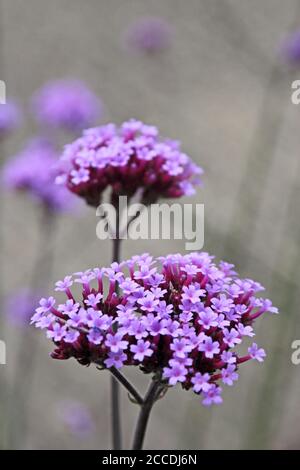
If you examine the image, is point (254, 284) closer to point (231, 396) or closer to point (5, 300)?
point (5, 300)

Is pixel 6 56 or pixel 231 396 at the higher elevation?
pixel 6 56

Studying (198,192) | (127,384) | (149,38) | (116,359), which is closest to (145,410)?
(127,384)

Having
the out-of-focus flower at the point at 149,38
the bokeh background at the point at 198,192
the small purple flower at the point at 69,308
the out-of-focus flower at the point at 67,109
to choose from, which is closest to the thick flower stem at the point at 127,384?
the small purple flower at the point at 69,308

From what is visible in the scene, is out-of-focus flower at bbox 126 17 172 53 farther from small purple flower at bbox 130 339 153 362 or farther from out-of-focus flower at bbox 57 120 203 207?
small purple flower at bbox 130 339 153 362

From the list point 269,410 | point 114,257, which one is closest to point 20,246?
point 269,410

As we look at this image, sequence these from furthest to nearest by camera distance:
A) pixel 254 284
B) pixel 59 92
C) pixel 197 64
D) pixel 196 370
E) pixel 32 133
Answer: pixel 197 64
pixel 32 133
pixel 59 92
pixel 254 284
pixel 196 370

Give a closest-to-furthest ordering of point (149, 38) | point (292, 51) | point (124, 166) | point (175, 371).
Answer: point (175, 371), point (124, 166), point (292, 51), point (149, 38)

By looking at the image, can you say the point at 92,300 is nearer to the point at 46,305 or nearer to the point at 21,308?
the point at 46,305

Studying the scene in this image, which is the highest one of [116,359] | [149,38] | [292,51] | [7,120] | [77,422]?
[149,38]

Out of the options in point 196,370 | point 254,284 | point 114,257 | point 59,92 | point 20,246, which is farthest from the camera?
point 20,246
